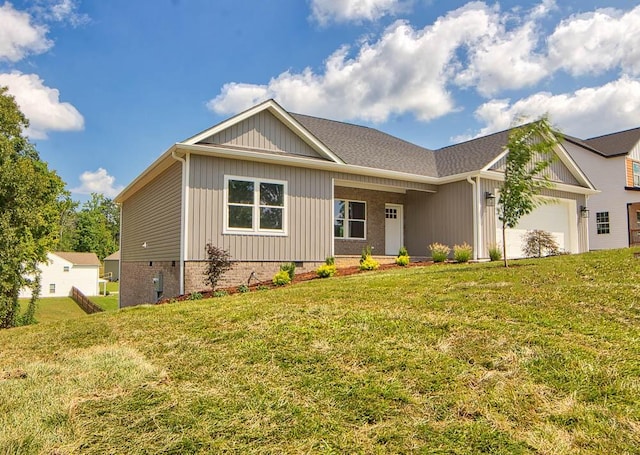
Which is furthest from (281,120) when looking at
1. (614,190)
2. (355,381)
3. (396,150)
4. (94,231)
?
(94,231)

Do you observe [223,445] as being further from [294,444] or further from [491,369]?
[491,369]

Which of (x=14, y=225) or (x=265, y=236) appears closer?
(x=265, y=236)

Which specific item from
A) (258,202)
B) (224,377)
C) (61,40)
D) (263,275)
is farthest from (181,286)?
(61,40)

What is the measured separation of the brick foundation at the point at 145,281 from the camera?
1262 centimetres

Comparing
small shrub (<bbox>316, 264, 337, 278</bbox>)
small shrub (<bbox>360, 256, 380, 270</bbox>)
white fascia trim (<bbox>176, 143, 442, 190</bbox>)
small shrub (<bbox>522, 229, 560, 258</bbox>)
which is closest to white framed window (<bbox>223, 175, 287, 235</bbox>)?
white fascia trim (<bbox>176, 143, 442, 190</bbox>)

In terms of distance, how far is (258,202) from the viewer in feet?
41.4

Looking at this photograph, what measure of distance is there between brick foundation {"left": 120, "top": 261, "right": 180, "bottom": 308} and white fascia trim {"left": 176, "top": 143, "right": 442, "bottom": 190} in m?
3.18

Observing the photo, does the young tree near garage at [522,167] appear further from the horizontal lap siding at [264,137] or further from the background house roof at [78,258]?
the background house roof at [78,258]

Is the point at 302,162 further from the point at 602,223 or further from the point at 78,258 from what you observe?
the point at 78,258

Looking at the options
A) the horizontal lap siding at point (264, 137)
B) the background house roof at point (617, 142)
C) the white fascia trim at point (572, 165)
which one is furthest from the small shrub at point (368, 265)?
the background house roof at point (617, 142)

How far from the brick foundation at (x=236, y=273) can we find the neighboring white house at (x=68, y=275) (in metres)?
34.6

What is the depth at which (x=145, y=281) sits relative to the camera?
15.8 m

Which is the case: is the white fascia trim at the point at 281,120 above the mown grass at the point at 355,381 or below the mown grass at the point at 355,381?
above

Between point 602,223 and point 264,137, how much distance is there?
19.9 metres
